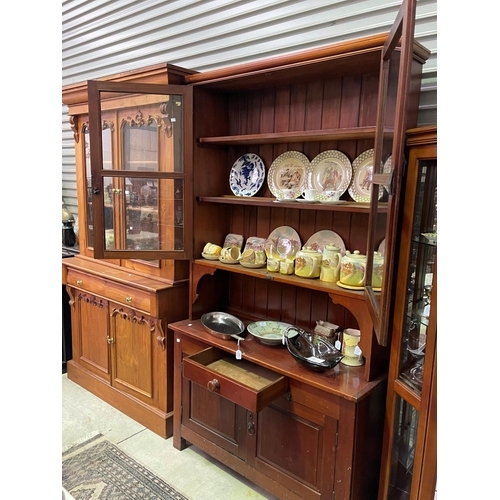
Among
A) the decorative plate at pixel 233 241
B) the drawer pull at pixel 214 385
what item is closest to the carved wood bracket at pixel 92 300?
the decorative plate at pixel 233 241

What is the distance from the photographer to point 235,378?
1911 millimetres

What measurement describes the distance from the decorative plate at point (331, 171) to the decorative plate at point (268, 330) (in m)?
0.74

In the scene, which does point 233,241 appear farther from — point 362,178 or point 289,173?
point 362,178

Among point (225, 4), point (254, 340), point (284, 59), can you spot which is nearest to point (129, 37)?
point (225, 4)

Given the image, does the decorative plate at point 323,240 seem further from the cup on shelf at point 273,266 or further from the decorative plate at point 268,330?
the decorative plate at point 268,330

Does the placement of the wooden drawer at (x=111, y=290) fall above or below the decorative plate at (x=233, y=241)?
below

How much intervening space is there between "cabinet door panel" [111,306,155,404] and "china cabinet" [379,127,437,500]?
1441 mm

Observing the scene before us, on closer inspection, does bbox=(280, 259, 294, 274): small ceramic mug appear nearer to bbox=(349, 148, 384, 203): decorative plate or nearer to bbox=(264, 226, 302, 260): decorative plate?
bbox=(264, 226, 302, 260): decorative plate

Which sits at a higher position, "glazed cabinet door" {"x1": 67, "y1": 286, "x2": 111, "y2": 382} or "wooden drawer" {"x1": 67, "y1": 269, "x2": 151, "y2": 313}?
"wooden drawer" {"x1": 67, "y1": 269, "x2": 151, "y2": 313}

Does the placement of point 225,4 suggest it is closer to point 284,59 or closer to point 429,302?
point 284,59

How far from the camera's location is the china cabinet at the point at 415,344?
4.20 ft

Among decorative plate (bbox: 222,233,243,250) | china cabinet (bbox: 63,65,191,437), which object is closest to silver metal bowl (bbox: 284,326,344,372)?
decorative plate (bbox: 222,233,243,250)

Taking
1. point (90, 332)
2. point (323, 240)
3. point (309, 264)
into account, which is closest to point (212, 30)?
point (323, 240)

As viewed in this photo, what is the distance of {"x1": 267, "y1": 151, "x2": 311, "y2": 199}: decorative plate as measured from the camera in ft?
A: 6.81
